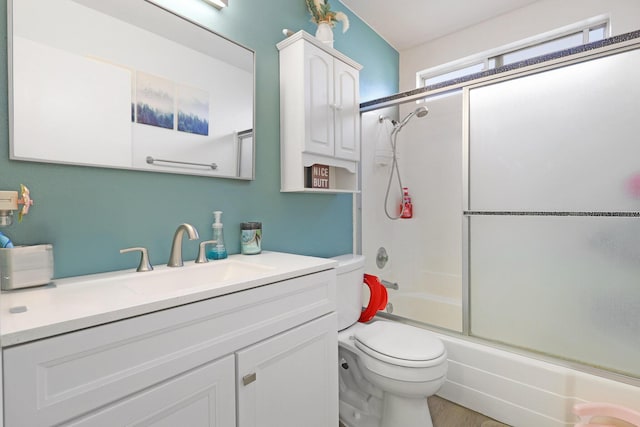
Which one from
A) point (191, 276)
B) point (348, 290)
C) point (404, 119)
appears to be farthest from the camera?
point (404, 119)

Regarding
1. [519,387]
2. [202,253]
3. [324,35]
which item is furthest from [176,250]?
[519,387]

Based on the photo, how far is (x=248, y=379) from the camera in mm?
958

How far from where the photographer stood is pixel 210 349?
2.84ft

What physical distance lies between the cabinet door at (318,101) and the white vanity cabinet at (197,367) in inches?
30.6

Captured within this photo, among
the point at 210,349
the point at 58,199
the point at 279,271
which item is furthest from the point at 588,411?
the point at 58,199

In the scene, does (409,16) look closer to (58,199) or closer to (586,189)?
(586,189)

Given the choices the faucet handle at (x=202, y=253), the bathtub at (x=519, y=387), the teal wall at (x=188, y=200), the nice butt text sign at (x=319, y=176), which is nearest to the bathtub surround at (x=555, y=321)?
the bathtub at (x=519, y=387)

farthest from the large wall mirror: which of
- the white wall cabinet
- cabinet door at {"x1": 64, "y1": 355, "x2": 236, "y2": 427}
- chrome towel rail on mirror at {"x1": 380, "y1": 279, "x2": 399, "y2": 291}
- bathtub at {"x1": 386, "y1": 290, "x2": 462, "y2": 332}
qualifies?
bathtub at {"x1": 386, "y1": 290, "x2": 462, "y2": 332}

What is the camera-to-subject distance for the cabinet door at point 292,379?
37.9 inches

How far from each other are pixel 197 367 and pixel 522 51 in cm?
300

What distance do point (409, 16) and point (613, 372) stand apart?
253 centimetres

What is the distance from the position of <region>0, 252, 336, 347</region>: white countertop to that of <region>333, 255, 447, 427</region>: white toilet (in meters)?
0.50

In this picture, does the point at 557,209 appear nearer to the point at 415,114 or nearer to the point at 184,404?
the point at 415,114

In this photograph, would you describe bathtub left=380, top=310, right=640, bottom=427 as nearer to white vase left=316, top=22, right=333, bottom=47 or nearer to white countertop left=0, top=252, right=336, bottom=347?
white countertop left=0, top=252, right=336, bottom=347
